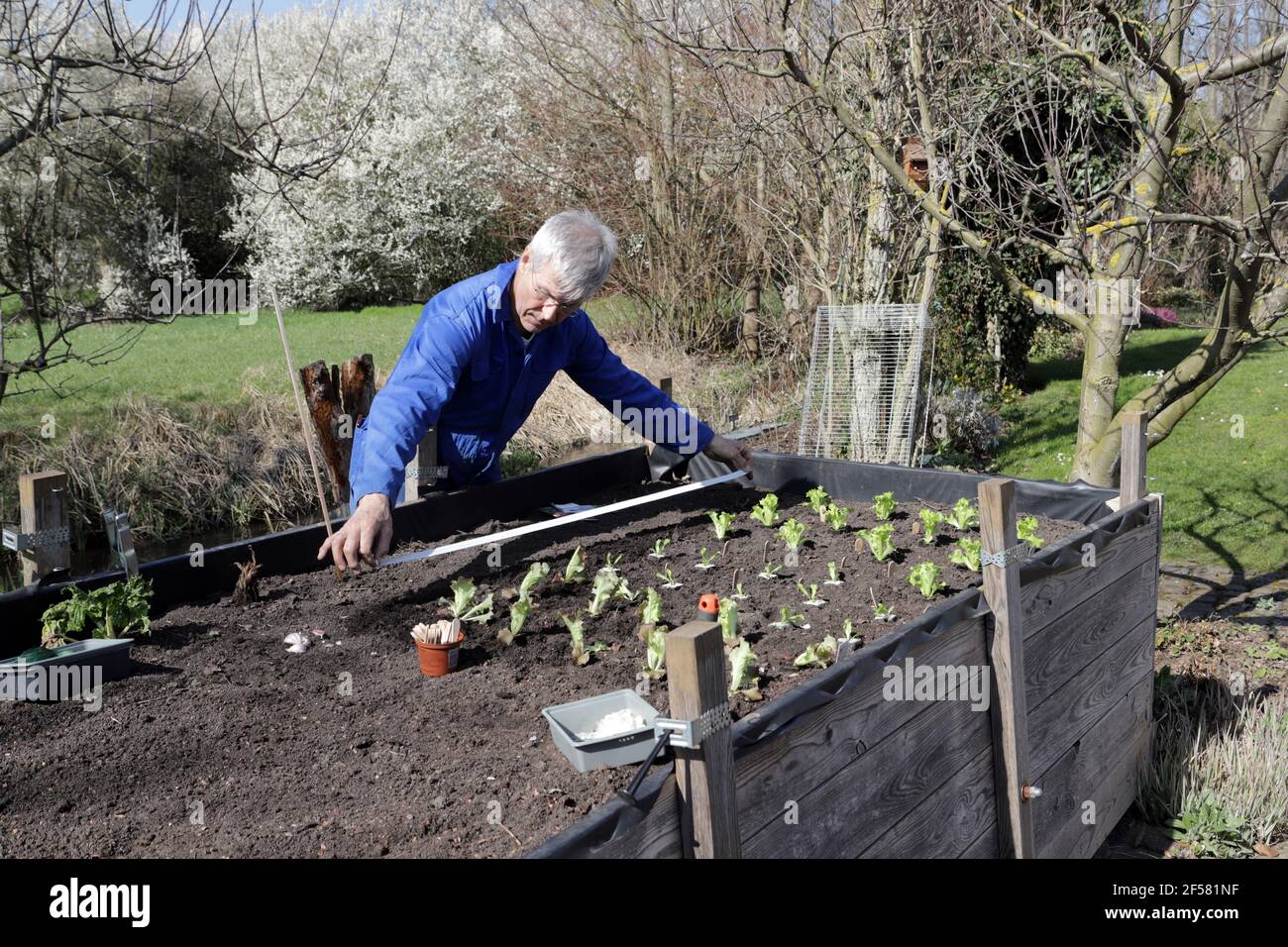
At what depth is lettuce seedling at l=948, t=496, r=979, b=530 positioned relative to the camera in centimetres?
369

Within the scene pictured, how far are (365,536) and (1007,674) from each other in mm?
1733

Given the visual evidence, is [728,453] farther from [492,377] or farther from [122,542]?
[122,542]

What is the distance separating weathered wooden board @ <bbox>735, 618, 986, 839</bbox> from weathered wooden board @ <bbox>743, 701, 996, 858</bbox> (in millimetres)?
18

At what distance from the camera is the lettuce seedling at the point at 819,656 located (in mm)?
2512

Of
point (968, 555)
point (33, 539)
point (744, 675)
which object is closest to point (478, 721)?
point (744, 675)

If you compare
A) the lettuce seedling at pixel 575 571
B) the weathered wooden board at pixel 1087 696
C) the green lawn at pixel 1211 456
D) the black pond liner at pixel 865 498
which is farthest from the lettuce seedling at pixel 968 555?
the green lawn at pixel 1211 456

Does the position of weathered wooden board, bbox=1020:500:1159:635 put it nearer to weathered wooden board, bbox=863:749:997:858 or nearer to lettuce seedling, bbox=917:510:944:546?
weathered wooden board, bbox=863:749:997:858

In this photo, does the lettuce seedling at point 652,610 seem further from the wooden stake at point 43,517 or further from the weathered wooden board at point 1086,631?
the wooden stake at point 43,517

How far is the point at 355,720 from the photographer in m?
2.30

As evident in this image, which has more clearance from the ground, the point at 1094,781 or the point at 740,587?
the point at 740,587

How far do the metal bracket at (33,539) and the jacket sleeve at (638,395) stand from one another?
Answer: 1.93 m

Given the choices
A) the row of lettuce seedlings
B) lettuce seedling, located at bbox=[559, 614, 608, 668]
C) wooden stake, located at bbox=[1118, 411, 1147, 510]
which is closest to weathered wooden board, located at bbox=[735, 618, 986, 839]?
the row of lettuce seedlings

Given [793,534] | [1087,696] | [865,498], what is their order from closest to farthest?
[1087,696] → [793,534] → [865,498]

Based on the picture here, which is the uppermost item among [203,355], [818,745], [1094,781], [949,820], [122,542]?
[203,355]
